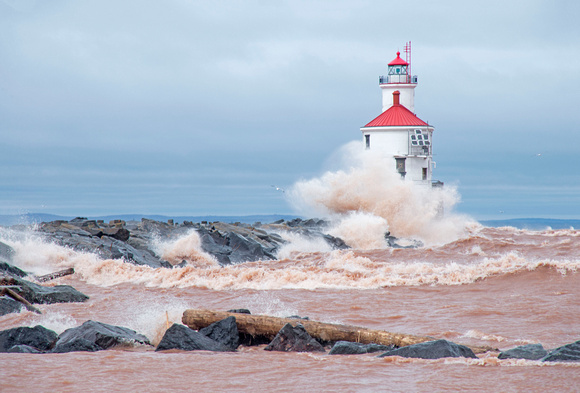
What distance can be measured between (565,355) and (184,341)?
131 inches

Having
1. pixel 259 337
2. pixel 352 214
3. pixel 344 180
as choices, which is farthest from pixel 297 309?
pixel 344 180

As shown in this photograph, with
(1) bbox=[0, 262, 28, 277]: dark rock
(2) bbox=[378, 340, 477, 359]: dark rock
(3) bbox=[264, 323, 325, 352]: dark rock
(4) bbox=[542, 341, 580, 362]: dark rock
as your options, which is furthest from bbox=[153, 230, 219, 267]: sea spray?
(4) bbox=[542, 341, 580, 362]: dark rock

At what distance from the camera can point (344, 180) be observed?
31969 millimetres

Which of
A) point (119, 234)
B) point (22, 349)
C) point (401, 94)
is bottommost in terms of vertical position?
point (22, 349)

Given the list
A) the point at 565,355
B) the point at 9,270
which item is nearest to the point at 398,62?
the point at 9,270

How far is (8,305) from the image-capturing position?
794 centimetres

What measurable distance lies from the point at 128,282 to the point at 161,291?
1.75 meters

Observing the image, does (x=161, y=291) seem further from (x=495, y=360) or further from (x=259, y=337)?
(x=495, y=360)

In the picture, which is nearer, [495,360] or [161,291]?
[495,360]

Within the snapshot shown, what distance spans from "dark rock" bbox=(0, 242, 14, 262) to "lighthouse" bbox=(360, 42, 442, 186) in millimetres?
21150

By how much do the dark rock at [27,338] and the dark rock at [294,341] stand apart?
2.23m

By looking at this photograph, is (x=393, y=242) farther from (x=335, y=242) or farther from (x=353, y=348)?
(x=353, y=348)

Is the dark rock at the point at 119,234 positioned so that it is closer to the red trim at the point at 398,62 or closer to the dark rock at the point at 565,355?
the dark rock at the point at 565,355

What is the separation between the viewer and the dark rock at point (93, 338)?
5.67m
